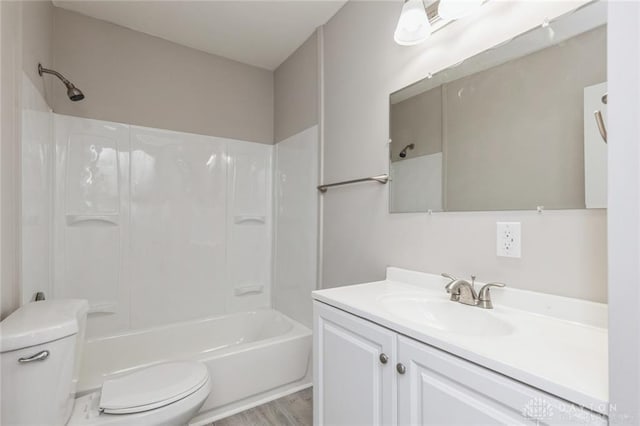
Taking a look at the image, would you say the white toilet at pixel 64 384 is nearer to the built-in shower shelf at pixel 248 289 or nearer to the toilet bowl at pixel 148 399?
the toilet bowl at pixel 148 399

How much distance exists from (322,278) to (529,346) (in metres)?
1.42

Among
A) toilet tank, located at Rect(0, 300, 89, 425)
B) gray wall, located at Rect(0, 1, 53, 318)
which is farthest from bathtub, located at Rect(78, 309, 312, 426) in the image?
gray wall, located at Rect(0, 1, 53, 318)

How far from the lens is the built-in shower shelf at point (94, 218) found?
6.37ft

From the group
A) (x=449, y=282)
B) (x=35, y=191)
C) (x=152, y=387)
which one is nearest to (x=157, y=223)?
(x=35, y=191)

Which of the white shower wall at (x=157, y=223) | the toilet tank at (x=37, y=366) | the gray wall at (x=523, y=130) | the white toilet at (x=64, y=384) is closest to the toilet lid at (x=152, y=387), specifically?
the white toilet at (x=64, y=384)

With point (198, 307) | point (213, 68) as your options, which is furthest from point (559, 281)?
point (213, 68)

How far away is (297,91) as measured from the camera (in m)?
2.38

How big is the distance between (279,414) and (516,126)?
189 cm

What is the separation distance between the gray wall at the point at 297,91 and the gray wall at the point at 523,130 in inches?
45.4

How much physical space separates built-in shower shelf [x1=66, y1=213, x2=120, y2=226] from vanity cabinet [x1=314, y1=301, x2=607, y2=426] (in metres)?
1.67

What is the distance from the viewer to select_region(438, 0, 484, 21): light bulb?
1126 millimetres

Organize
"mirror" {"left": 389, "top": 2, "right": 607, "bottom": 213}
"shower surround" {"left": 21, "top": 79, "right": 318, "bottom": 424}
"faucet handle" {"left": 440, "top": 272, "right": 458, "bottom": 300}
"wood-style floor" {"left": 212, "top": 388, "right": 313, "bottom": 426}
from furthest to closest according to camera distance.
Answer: "shower surround" {"left": 21, "top": 79, "right": 318, "bottom": 424}, "wood-style floor" {"left": 212, "top": 388, "right": 313, "bottom": 426}, "faucet handle" {"left": 440, "top": 272, "right": 458, "bottom": 300}, "mirror" {"left": 389, "top": 2, "right": 607, "bottom": 213}

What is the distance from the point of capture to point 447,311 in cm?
113

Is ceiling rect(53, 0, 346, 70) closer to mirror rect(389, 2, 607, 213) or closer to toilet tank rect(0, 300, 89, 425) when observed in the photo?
mirror rect(389, 2, 607, 213)
